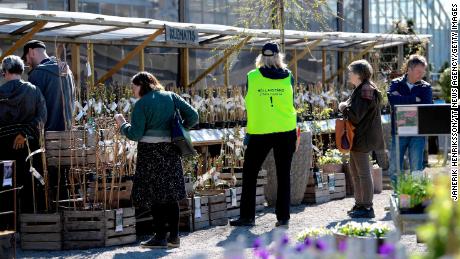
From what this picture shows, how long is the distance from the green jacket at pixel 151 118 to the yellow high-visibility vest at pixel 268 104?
117 cm

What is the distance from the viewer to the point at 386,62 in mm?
20016

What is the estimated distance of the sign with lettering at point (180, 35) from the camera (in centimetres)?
1192

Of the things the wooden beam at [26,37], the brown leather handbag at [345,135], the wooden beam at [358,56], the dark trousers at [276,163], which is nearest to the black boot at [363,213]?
the brown leather handbag at [345,135]

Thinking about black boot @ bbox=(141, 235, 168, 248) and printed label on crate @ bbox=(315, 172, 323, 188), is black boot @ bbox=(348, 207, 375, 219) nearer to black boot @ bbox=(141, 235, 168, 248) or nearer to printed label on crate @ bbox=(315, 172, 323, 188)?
printed label on crate @ bbox=(315, 172, 323, 188)

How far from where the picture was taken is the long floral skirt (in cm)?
746

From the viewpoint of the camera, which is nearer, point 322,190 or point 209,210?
point 209,210

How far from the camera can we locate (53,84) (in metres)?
8.60

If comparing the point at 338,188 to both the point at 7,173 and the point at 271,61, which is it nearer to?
the point at 271,61

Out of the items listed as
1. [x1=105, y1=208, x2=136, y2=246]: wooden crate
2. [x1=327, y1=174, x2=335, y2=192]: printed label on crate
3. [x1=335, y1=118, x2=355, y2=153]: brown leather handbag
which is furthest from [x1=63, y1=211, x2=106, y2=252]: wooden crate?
[x1=327, y1=174, x2=335, y2=192]: printed label on crate

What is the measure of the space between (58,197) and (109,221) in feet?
2.03

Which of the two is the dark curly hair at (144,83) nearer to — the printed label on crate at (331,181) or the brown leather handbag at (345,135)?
the brown leather handbag at (345,135)

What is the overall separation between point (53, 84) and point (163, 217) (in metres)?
1.86

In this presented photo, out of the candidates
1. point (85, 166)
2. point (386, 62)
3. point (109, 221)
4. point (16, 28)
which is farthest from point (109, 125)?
point (386, 62)

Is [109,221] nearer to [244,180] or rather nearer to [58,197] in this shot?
[58,197]
